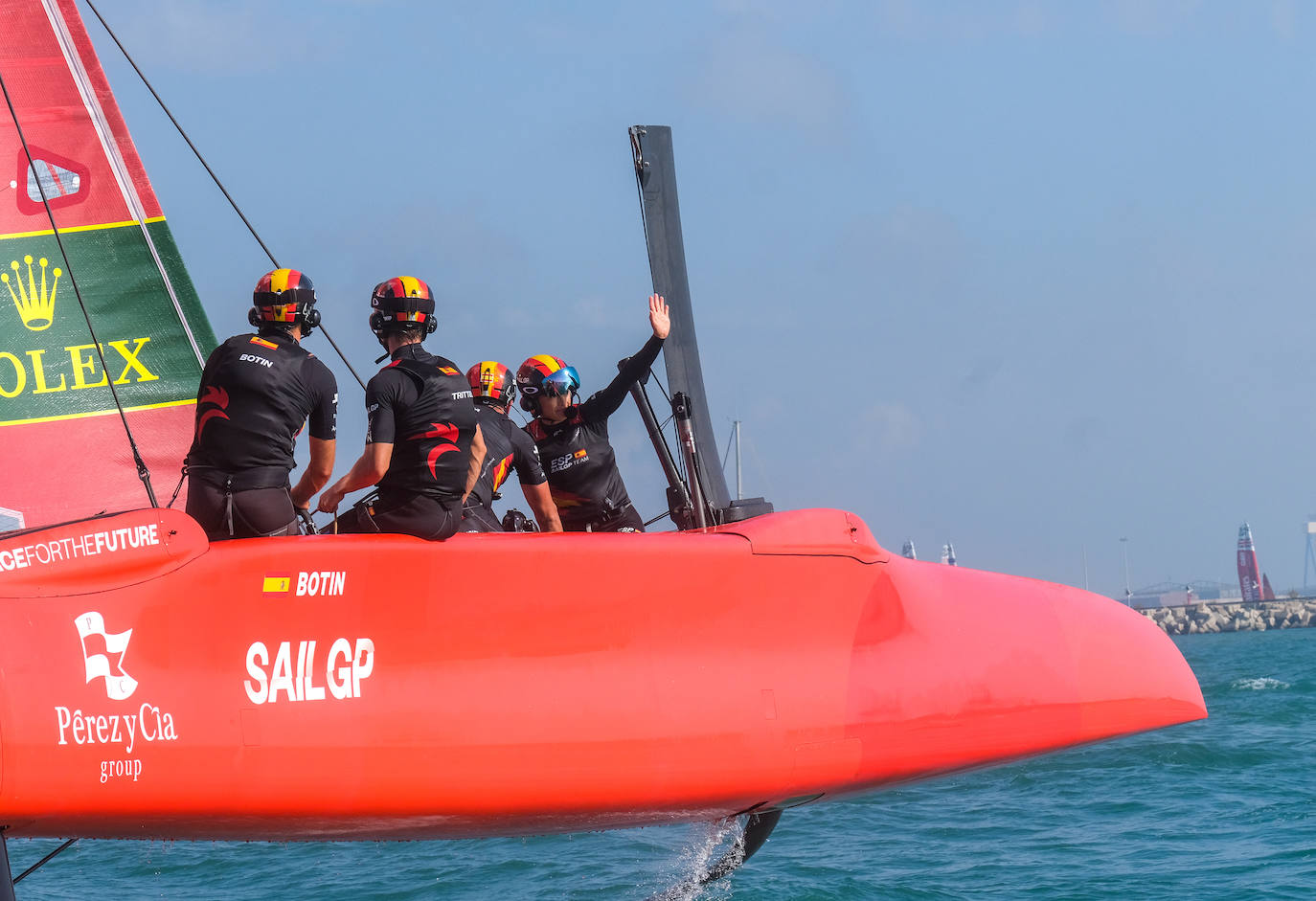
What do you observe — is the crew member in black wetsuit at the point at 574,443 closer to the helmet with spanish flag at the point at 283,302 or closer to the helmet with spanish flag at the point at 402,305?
the helmet with spanish flag at the point at 402,305

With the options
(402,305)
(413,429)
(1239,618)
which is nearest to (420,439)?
(413,429)

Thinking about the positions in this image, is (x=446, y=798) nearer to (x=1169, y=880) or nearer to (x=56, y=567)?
(x=56, y=567)

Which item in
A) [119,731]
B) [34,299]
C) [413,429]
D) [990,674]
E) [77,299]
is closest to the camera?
[119,731]

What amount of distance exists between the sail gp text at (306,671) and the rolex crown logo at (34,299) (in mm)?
4077

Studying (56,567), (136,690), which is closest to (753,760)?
(136,690)

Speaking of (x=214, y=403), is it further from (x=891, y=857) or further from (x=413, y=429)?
(x=891, y=857)

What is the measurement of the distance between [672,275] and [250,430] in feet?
8.61

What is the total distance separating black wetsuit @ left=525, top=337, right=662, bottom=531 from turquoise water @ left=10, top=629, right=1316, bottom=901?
2.50 meters

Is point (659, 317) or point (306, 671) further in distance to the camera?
point (659, 317)

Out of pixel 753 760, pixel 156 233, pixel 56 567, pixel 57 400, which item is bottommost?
pixel 753 760

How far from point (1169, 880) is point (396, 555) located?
9165 millimetres

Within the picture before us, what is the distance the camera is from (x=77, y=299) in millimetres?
8133

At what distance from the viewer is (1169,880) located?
11703 mm

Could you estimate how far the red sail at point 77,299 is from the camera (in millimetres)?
7941
